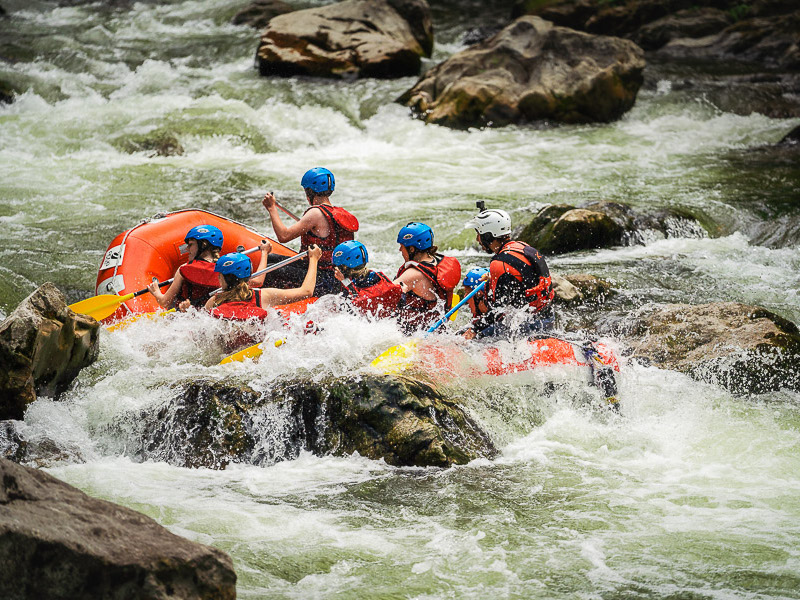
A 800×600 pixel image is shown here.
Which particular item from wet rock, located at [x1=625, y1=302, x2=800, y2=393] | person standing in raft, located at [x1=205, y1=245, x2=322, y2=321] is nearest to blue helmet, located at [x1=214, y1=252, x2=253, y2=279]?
person standing in raft, located at [x1=205, y1=245, x2=322, y2=321]

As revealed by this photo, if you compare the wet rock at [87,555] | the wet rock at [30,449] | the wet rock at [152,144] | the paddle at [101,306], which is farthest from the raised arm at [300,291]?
the wet rock at [152,144]

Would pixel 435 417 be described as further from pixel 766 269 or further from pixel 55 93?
pixel 55 93

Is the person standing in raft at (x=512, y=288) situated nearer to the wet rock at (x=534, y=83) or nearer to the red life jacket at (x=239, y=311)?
the red life jacket at (x=239, y=311)

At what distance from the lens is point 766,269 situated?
28.2 feet

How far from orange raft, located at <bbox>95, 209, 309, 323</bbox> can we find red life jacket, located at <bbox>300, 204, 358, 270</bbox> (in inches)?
22.9

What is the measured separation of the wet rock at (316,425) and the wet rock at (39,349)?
0.73 meters

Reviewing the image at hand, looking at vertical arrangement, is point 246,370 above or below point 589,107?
below

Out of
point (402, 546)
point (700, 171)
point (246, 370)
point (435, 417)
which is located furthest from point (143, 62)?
point (402, 546)

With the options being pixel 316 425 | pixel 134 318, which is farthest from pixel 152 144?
pixel 316 425

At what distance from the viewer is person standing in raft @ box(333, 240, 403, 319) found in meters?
6.26

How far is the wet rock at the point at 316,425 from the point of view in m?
5.14

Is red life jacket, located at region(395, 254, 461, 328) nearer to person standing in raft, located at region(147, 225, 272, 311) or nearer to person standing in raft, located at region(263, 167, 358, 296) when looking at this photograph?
person standing in raft, located at region(263, 167, 358, 296)

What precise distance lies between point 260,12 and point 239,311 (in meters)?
13.7

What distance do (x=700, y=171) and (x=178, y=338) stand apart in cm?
818
